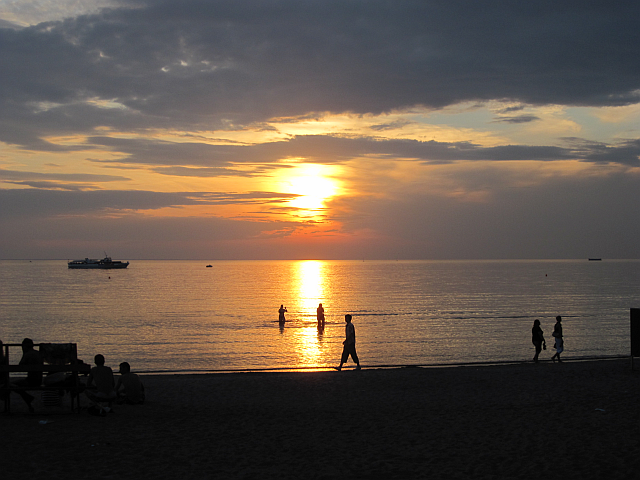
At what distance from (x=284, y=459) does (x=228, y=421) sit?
9.66 feet

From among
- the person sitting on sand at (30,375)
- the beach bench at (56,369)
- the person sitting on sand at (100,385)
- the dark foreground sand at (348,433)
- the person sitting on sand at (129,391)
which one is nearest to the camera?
the dark foreground sand at (348,433)

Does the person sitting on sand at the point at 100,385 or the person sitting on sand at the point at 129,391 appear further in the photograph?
the person sitting on sand at the point at 129,391

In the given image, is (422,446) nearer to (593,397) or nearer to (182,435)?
(182,435)

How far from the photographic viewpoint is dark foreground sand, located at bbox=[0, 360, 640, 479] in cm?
820

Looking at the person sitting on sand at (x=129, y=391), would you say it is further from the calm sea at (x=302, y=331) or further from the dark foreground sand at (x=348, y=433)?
the calm sea at (x=302, y=331)

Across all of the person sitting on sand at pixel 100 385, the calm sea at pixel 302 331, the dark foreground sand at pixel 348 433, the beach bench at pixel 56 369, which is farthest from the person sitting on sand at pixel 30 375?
the calm sea at pixel 302 331

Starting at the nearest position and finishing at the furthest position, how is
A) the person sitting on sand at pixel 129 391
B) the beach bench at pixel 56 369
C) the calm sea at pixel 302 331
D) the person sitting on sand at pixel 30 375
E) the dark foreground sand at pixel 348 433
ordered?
the dark foreground sand at pixel 348 433 < the beach bench at pixel 56 369 < the person sitting on sand at pixel 30 375 < the person sitting on sand at pixel 129 391 < the calm sea at pixel 302 331

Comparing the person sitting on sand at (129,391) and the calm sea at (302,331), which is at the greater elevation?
the person sitting on sand at (129,391)

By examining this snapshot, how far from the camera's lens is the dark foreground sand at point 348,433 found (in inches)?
323

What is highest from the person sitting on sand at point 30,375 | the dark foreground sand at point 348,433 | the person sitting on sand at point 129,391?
the person sitting on sand at point 30,375

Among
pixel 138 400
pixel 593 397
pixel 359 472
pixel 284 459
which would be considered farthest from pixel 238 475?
pixel 593 397

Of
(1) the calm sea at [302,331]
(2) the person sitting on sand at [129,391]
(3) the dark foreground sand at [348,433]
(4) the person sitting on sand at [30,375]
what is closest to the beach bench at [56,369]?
(4) the person sitting on sand at [30,375]

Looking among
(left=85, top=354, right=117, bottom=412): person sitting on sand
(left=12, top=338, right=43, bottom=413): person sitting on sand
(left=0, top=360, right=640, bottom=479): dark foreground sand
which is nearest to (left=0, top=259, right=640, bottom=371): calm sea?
(left=0, top=360, right=640, bottom=479): dark foreground sand

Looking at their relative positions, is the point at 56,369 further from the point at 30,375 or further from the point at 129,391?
the point at 129,391
